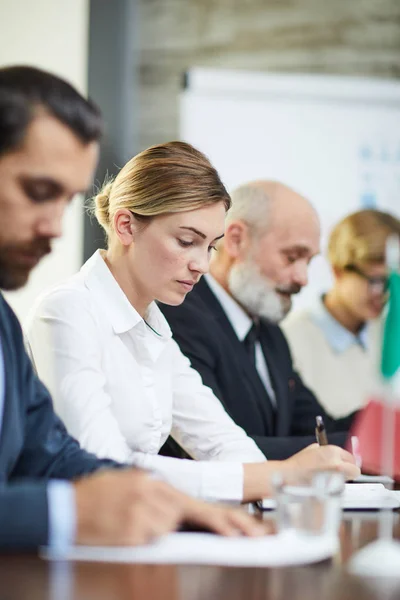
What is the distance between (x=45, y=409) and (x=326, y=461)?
0.67 m

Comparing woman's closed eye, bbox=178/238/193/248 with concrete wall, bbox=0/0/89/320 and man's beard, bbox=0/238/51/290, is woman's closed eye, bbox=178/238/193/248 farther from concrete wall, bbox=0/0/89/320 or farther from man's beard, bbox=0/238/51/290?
concrete wall, bbox=0/0/89/320

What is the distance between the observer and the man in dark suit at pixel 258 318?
2.87m

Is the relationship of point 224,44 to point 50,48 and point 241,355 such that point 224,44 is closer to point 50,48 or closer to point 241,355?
point 50,48

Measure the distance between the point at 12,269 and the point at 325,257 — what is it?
306 centimetres

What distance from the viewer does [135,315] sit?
2.17 meters

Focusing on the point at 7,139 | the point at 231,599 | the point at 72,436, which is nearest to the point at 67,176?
the point at 7,139

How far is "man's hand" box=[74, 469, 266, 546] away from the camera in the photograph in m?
1.20

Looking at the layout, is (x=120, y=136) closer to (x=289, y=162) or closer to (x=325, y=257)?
(x=289, y=162)

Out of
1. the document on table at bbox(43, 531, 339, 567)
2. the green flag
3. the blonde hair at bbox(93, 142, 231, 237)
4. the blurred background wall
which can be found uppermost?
the blurred background wall

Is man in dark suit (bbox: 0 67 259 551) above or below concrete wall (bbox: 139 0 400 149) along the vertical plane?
below

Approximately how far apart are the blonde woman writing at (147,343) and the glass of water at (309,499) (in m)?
0.59

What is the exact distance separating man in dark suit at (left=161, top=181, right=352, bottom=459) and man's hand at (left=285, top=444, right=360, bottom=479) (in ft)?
1.98

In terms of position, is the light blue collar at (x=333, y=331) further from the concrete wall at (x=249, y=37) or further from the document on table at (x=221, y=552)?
the document on table at (x=221, y=552)

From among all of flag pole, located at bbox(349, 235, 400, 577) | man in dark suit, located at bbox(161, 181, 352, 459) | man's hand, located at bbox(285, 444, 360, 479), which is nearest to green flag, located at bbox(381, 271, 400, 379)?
flag pole, located at bbox(349, 235, 400, 577)
